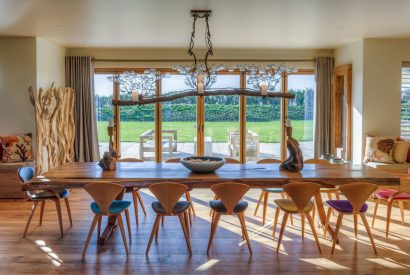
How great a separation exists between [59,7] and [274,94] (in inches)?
111

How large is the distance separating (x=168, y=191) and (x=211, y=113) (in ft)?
15.9

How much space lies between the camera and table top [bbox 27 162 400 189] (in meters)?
4.41

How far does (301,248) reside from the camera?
14.7 feet

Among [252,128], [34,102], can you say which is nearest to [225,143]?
[252,128]

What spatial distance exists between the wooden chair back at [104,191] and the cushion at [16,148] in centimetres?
Answer: 334

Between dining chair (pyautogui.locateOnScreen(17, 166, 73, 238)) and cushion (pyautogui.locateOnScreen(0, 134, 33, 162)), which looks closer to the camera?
dining chair (pyautogui.locateOnScreen(17, 166, 73, 238))

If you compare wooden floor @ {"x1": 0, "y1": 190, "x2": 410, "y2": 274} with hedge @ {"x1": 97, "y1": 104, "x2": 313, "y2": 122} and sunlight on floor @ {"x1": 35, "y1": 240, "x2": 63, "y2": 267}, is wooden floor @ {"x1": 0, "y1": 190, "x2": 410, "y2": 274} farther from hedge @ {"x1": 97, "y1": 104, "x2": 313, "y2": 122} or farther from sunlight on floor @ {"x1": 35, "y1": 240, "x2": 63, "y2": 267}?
hedge @ {"x1": 97, "y1": 104, "x2": 313, "y2": 122}

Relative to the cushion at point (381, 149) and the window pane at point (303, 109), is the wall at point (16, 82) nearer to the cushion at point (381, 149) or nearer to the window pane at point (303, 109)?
the window pane at point (303, 109)

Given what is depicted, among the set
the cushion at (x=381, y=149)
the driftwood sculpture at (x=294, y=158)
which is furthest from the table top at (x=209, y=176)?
the cushion at (x=381, y=149)

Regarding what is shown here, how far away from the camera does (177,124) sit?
344 inches

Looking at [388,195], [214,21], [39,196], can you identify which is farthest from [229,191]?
[214,21]

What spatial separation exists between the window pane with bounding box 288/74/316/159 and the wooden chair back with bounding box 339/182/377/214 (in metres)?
4.42

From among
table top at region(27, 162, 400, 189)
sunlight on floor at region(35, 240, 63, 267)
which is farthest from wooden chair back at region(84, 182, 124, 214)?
sunlight on floor at region(35, 240, 63, 267)

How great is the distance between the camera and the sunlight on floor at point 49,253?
4.09m
